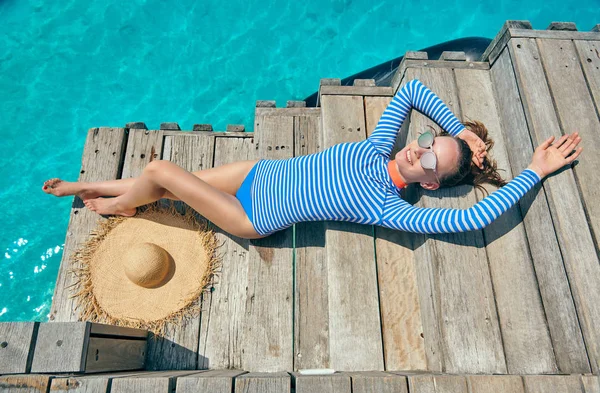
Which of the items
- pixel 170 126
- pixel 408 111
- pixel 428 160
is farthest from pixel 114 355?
pixel 408 111

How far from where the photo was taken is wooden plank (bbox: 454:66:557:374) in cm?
220

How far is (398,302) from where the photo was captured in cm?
266

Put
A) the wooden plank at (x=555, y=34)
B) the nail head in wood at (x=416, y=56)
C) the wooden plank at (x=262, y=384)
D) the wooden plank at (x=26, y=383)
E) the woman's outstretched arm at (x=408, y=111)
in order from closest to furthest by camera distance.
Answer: the wooden plank at (x=26, y=383) → the wooden plank at (x=262, y=384) → the woman's outstretched arm at (x=408, y=111) → the wooden plank at (x=555, y=34) → the nail head in wood at (x=416, y=56)

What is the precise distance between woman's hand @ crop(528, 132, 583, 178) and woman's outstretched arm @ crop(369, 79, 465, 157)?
530mm

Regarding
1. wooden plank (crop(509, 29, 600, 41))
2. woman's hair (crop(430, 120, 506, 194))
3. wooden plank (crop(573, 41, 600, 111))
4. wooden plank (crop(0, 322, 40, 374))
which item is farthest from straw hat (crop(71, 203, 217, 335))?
wooden plank (crop(573, 41, 600, 111))

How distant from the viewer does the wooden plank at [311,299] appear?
2.59m

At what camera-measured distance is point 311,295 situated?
9.01 ft

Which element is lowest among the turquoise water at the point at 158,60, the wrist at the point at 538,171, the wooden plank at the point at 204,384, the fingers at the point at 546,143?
the wooden plank at the point at 204,384

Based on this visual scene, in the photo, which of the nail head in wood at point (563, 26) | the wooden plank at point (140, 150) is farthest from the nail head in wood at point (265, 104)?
the nail head in wood at point (563, 26)

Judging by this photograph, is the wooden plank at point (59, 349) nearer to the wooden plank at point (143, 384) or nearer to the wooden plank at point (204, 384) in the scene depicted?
the wooden plank at point (143, 384)

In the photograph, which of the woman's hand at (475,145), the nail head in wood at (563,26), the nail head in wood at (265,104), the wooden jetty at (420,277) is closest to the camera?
the wooden jetty at (420,277)

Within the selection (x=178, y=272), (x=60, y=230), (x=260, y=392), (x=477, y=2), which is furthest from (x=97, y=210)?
(x=477, y=2)

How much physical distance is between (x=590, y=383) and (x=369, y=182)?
1.64 m

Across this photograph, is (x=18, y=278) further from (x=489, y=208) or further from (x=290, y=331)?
(x=489, y=208)
